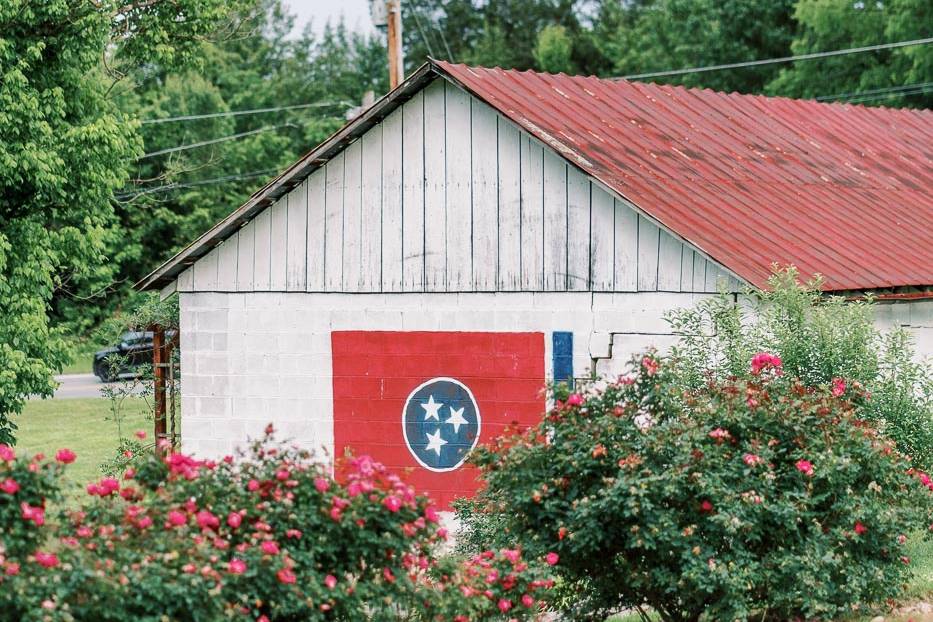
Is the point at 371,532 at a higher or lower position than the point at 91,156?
lower

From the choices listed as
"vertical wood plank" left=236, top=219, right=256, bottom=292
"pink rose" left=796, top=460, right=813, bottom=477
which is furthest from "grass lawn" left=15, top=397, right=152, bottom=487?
"pink rose" left=796, top=460, right=813, bottom=477

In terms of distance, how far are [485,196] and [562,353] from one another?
1.85 meters

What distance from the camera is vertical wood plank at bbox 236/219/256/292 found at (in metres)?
16.1

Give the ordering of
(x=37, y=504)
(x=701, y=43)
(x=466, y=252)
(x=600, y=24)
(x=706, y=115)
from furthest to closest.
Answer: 1. (x=600, y=24)
2. (x=701, y=43)
3. (x=706, y=115)
4. (x=466, y=252)
5. (x=37, y=504)

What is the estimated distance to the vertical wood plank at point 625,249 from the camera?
14.0 meters

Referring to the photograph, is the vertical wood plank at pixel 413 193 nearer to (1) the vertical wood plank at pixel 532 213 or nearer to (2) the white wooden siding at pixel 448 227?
(2) the white wooden siding at pixel 448 227

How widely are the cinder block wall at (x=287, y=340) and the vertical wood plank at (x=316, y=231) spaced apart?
0.21 m

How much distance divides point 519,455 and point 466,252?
686 centimetres

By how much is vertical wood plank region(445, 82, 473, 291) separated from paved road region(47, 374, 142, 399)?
19.3 meters

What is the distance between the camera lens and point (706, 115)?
62.3ft

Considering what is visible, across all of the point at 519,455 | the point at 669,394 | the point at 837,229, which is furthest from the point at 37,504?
the point at 837,229

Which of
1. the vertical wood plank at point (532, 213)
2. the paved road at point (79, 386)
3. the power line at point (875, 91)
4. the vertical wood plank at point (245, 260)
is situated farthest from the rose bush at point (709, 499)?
the power line at point (875, 91)

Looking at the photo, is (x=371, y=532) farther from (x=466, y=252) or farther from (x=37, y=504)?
(x=466, y=252)

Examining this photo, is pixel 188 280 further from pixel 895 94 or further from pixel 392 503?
pixel 895 94
